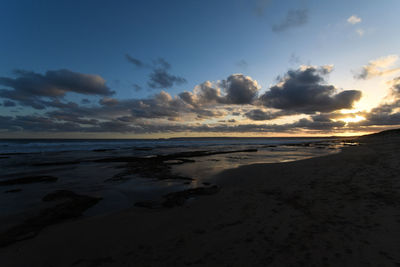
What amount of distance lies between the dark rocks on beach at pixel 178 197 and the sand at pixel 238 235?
0.41 m

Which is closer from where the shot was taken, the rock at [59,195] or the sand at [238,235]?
the sand at [238,235]

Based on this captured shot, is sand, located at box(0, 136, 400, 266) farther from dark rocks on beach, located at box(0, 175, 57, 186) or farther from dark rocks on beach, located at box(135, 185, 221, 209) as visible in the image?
dark rocks on beach, located at box(0, 175, 57, 186)

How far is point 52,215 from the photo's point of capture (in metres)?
6.35

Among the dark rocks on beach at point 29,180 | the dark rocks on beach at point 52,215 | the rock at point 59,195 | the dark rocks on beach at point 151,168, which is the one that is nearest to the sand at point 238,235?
the dark rocks on beach at point 52,215

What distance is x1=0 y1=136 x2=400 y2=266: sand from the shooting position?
3.84 meters

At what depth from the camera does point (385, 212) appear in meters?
5.46

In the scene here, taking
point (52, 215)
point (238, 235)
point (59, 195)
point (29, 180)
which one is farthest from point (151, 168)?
point (238, 235)

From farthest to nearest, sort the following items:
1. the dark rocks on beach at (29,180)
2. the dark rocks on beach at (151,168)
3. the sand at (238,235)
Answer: the dark rocks on beach at (151,168) → the dark rocks on beach at (29,180) → the sand at (238,235)

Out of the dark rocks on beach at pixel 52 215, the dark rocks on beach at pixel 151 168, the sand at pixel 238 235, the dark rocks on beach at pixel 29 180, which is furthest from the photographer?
the dark rocks on beach at pixel 151 168

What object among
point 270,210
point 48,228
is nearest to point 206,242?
point 270,210

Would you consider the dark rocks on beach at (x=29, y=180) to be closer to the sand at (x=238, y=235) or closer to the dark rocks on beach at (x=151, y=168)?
the dark rocks on beach at (x=151, y=168)

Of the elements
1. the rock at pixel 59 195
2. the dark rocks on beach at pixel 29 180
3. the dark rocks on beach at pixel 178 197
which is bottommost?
the dark rocks on beach at pixel 178 197

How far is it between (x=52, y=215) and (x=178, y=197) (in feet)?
15.4

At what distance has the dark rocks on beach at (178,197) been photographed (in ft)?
24.0
